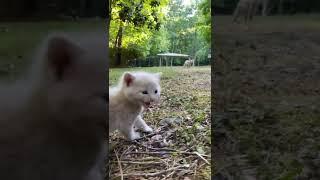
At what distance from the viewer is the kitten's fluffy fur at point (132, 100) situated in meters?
1.81

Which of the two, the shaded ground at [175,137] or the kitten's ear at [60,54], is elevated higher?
the kitten's ear at [60,54]

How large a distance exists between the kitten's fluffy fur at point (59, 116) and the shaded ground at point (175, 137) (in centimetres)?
15

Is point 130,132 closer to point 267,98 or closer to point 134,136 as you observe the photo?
point 134,136

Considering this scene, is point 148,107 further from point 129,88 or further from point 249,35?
point 249,35

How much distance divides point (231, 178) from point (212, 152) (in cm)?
13

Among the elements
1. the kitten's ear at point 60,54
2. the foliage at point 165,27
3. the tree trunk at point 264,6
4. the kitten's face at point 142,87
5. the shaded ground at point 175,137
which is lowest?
the shaded ground at point 175,137

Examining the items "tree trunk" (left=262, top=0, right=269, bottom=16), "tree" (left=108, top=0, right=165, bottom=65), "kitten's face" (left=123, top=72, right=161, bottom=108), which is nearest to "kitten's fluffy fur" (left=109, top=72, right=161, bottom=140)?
"kitten's face" (left=123, top=72, right=161, bottom=108)

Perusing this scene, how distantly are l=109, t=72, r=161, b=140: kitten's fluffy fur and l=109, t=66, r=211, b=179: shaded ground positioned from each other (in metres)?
0.03

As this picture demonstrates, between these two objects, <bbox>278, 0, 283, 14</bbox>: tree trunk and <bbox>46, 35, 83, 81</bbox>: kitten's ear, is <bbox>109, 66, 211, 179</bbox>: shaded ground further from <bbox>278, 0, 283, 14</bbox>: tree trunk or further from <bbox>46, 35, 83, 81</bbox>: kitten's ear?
<bbox>278, 0, 283, 14</bbox>: tree trunk

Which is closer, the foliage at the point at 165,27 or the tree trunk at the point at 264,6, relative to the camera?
the foliage at the point at 165,27

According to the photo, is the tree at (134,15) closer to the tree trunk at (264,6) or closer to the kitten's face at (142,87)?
the kitten's face at (142,87)

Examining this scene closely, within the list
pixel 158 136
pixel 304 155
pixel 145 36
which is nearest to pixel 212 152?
pixel 158 136

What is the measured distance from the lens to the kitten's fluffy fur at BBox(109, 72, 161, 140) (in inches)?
71.4

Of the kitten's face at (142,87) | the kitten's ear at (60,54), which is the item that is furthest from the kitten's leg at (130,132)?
the kitten's ear at (60,54)
